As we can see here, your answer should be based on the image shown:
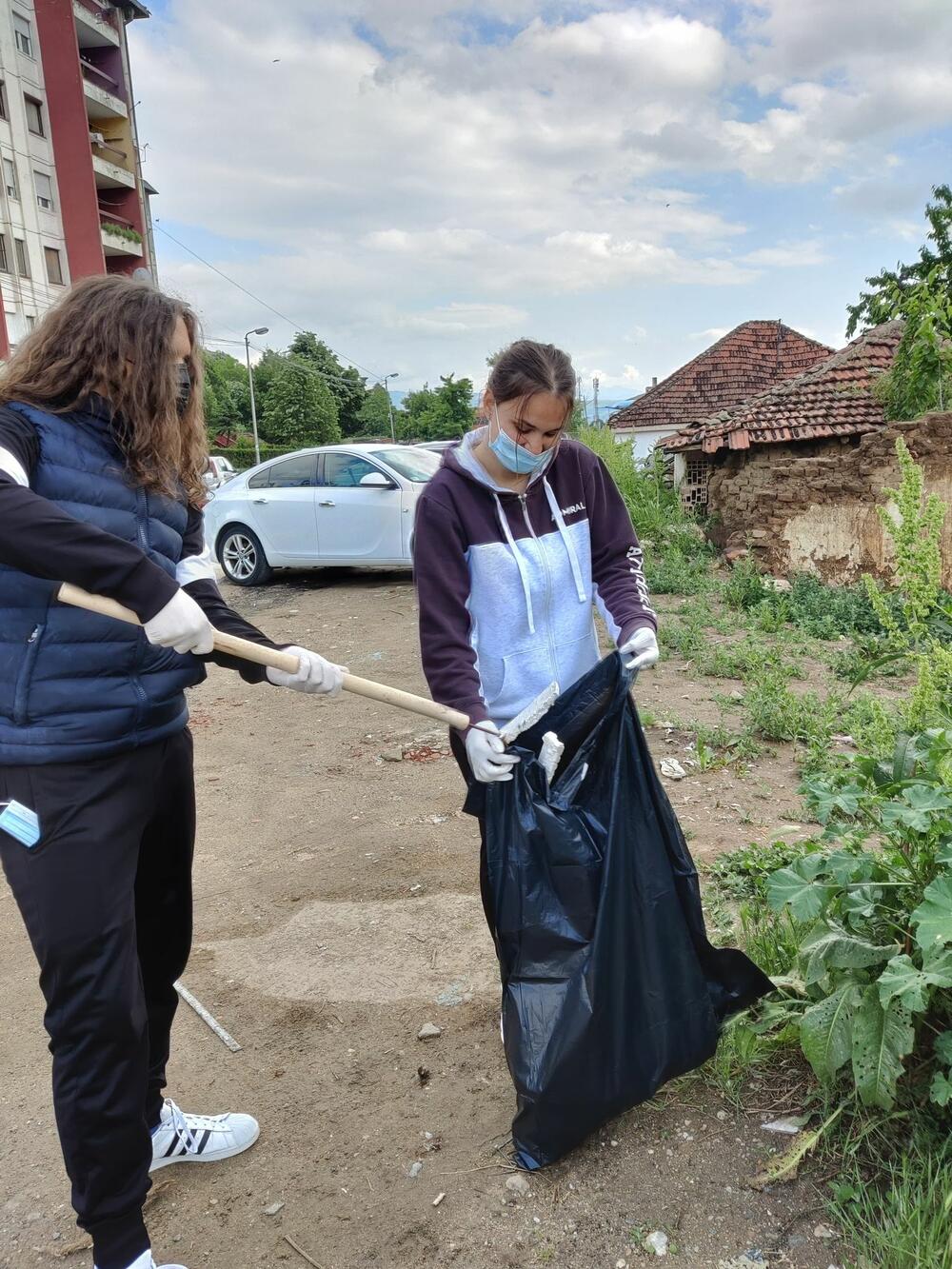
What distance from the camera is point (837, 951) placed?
5.63ft

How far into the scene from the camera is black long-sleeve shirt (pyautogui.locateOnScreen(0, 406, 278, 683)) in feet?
4.46

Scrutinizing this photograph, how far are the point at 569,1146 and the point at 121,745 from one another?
3.92 ft

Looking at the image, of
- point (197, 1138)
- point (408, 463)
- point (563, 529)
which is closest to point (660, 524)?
point (408, 463)

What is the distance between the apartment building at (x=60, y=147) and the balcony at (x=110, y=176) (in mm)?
39

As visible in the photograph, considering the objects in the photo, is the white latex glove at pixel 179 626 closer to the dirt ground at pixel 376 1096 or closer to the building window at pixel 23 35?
the dirt ground at pixel 376 1096

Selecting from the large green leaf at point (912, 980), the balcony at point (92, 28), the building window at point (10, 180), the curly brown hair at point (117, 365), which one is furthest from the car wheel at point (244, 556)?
the balcony at point (92, 28)

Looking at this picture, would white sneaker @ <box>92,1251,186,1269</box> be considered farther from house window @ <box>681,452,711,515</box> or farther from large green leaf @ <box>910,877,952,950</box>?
house window @ <box>681,452,711,515</box>

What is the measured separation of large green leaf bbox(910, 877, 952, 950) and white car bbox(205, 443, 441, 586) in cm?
696

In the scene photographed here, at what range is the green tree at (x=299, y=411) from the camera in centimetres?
4300

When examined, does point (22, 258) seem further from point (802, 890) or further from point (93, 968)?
point (802, 890)

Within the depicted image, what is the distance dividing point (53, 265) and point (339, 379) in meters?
24.6

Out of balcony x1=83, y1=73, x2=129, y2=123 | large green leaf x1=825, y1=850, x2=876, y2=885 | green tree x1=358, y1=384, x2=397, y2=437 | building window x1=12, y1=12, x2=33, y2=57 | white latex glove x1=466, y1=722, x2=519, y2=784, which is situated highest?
building window x1=12, y1=12, x2=33, y2=57

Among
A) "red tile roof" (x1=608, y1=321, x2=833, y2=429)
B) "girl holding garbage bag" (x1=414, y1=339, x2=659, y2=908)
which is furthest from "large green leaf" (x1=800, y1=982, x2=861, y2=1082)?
"red tile roof" (x1=608, y1=321, x2=833, y2=429)

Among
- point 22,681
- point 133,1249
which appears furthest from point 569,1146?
point 22,681
